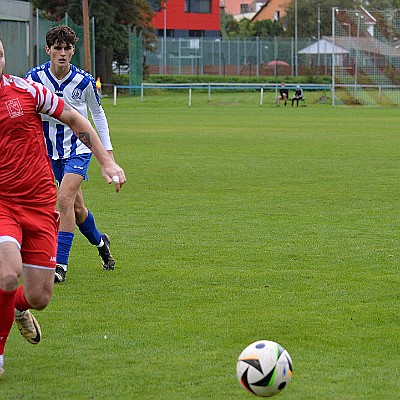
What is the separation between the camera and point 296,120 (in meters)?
34.3

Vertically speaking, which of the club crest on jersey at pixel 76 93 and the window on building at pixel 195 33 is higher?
the window on building at pixel 195 33

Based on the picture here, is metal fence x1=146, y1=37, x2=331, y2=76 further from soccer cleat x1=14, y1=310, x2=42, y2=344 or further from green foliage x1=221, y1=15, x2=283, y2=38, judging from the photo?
soccer cleat x1=14, y1=310, x2=42, y2=344

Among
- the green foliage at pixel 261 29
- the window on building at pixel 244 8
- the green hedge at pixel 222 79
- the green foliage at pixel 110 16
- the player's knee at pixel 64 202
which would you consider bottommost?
the player's knee at pixel 64 202

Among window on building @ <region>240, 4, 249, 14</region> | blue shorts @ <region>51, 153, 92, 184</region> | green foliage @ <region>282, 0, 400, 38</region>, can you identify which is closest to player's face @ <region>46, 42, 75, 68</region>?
blue shorts @ <region>51, 153, 92, 184</region>

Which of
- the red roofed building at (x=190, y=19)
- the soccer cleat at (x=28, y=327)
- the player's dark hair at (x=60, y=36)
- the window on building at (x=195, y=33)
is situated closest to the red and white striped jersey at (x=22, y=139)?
the soccer cleat at (x=28, y=327)

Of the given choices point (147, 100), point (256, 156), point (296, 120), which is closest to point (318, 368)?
point (256, 156)

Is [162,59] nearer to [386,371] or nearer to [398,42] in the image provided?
[398,42]

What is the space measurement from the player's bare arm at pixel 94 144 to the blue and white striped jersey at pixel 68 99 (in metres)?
2.47

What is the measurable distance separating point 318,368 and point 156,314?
5.50 feet

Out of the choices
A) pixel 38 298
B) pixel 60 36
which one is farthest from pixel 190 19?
pixel 38 298

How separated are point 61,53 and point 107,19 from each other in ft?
166

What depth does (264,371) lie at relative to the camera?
4.70 m

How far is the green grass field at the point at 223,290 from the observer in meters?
5.40

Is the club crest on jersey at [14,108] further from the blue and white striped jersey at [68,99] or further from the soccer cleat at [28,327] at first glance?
the blue and white striped jersey at [68,99]
